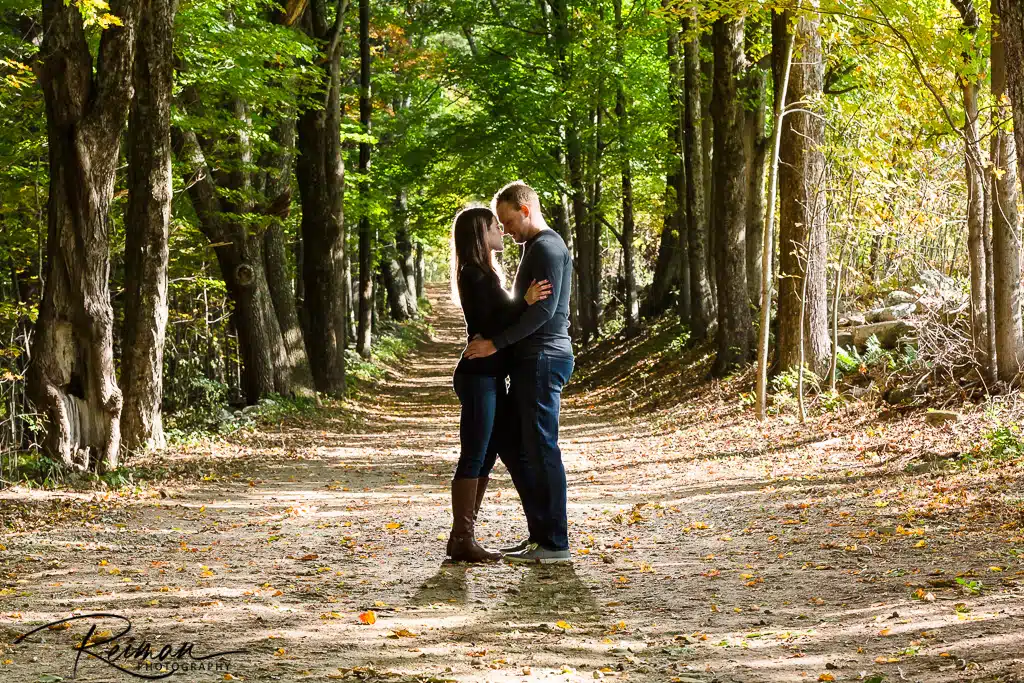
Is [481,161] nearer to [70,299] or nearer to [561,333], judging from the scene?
[70,299]

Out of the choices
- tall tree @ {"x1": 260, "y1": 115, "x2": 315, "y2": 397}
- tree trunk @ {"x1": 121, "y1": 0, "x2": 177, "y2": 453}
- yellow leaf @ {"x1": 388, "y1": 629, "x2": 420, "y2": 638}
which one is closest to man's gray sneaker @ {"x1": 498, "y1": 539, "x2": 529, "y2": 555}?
yellow leaf @ {"x1": 388, "y1": 629, "x2": 420, "y2": 638}

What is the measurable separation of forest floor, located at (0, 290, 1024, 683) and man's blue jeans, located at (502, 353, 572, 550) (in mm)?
306

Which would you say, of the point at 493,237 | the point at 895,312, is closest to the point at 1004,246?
the point at 895,312

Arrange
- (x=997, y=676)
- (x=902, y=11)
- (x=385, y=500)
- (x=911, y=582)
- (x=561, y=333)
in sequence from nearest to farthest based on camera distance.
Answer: (x=997, y=676), (x=911, y=582), (x=561, y=333), (x=902, y=11), (x=385, y=500)

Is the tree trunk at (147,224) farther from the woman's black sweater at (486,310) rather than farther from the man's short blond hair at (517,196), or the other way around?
the man's short blond hair at (517,196)

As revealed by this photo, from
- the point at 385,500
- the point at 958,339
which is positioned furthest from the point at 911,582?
the point at 958,339

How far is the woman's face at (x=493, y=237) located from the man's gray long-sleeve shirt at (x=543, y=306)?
0.18 metres

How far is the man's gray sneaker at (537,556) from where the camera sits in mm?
6285

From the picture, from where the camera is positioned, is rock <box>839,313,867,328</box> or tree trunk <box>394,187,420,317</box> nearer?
rock <box>839,313,867,328</box>

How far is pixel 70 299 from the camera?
9.62 metres

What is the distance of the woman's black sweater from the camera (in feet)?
20.1

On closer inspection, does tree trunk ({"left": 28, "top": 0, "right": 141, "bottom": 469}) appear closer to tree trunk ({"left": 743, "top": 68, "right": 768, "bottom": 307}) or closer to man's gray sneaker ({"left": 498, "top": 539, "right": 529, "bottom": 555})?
man's gray sneaker ({"left": 498, "top": 539, "right": 529, "bottom": 555})

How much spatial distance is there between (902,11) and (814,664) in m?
6.28

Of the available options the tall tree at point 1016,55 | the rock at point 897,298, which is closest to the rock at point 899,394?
the rock at point 897,298
